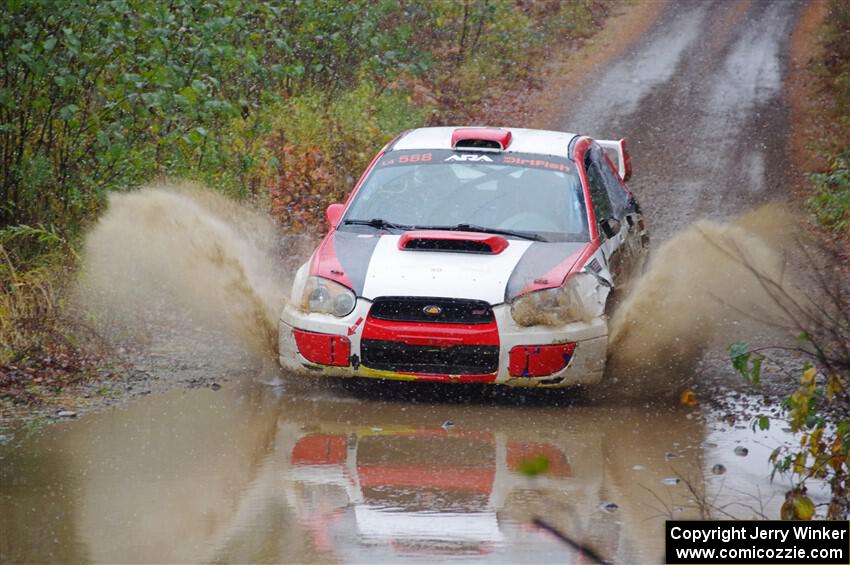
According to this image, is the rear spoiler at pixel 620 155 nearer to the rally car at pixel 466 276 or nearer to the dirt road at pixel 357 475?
the rally car at pixel 466 276

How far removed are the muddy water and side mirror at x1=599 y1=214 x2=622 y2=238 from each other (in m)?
1.40

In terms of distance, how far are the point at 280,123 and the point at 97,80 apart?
534 centimetres

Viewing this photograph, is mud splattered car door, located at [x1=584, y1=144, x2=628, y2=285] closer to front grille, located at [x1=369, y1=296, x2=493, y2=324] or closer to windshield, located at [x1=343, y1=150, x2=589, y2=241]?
windshield, located at [x1=343, y1=150, x2=589, y2=241]

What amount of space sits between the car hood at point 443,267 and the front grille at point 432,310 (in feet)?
0.13

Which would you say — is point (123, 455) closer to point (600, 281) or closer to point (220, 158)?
point (600, 281)

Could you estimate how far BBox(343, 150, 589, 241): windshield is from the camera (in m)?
9.48

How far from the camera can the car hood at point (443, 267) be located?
335 inches

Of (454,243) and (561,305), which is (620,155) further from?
(561,305)

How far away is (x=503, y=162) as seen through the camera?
1002 centimetres

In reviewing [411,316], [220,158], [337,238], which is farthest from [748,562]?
[220,158]

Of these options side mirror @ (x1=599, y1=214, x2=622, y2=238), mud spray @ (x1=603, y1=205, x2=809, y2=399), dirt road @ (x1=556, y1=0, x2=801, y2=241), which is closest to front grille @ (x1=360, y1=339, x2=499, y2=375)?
mud spray @ (x1=603, y1=205, x2=809, y2=399)

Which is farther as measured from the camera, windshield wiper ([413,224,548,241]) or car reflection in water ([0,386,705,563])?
windshield wiper ([413,224,548,241])

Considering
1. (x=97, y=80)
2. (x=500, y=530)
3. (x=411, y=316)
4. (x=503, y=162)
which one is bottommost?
(x=500, y=530)

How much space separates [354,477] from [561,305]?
2.15m
